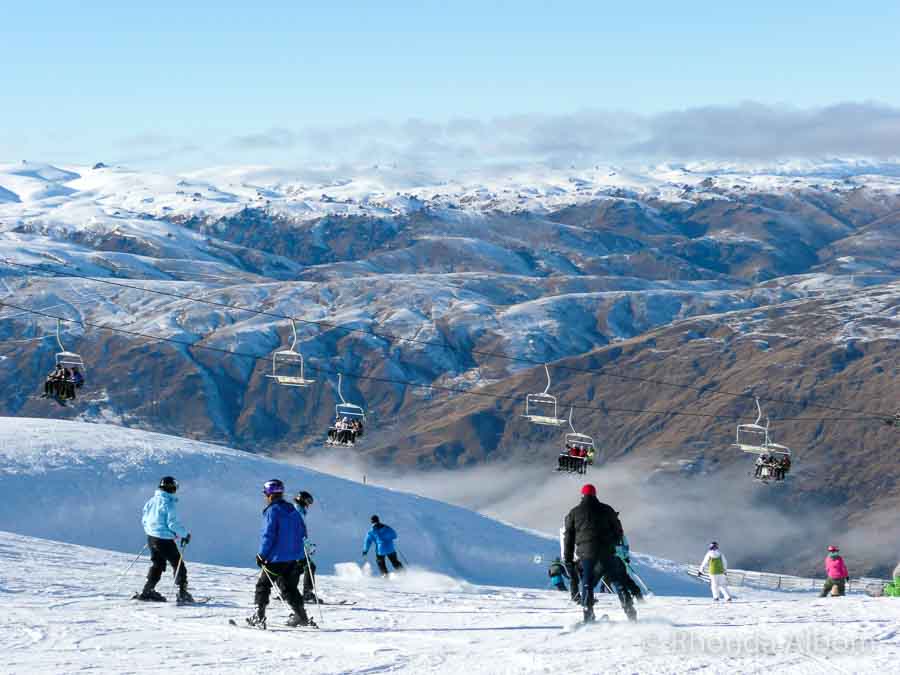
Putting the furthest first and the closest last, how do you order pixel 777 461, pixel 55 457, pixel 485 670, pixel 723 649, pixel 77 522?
pixel 777 461 < pixel 55 457 < pixel 77 522 < pixel 723 649 < pixel 485 670

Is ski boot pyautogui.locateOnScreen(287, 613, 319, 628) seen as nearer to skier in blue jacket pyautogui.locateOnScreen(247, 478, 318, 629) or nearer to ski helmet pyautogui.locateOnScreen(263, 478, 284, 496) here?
skier in blue jacket pyautogui.locateOnScreen(247, 478, 318, 629)

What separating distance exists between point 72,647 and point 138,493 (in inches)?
1066

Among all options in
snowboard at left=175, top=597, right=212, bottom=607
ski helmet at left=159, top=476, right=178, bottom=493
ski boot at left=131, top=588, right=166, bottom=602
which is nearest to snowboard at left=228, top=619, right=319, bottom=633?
snowboard at left=175, top=597, right=212, bottom=607

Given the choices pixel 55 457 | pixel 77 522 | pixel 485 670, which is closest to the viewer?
pixel 485 670

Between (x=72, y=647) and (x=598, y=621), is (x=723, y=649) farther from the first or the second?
(x=72, y=647)

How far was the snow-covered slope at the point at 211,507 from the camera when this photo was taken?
39938 millimetres

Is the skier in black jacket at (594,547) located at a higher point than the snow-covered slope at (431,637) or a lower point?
higher

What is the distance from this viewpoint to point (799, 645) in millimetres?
15766

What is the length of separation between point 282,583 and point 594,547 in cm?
432

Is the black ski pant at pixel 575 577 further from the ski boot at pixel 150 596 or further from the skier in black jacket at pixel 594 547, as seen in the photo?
the ski boot at pixel 150 596

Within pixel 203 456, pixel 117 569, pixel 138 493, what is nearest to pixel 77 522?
pixel 138 493

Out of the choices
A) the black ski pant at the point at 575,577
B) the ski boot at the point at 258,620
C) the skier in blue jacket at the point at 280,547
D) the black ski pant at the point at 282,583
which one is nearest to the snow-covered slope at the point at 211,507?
the black ski pant at the point at 575,577

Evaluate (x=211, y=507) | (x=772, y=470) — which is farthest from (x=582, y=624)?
(x=772, y=470)

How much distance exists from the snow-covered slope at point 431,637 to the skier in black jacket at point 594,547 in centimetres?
45
